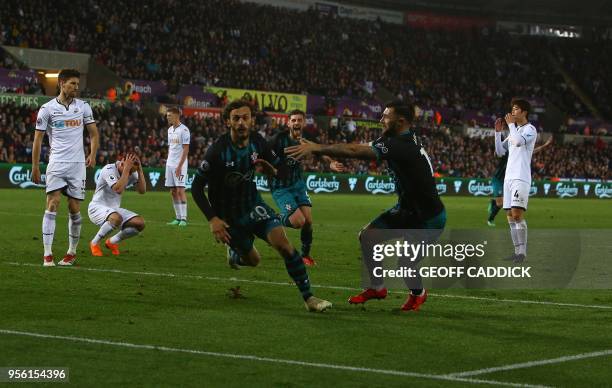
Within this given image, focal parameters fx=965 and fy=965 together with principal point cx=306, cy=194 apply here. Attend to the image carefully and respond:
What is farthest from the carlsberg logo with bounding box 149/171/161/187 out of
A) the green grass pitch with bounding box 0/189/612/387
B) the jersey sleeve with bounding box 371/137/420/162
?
the jersey sleeve with bounding box 371/137/420/162

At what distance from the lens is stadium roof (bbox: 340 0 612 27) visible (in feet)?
247

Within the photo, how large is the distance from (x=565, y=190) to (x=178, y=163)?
36656 mm

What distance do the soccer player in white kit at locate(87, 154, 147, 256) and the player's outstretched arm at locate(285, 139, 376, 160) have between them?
6026 millimetres

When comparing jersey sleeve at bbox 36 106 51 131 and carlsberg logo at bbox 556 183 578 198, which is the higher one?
jersey sleeve at bbox 36 106 51 131

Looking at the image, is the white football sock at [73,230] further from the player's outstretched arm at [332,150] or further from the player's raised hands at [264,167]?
the player's outstretched arm at [332,150]

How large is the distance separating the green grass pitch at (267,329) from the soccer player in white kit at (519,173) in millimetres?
2722

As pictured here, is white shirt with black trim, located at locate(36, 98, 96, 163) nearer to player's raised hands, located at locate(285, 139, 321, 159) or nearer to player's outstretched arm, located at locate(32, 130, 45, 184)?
player's outstretched arm, located at locate(32, 130, 45, 184)

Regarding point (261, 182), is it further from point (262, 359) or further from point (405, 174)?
point (262, 359)

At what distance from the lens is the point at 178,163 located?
2197 cm

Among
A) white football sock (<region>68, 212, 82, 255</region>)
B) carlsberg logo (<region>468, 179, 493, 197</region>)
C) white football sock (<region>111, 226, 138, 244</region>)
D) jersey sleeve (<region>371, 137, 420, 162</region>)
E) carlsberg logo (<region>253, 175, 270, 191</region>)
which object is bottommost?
carlsberg logo (<region>468, 179, 493, 197</region>)

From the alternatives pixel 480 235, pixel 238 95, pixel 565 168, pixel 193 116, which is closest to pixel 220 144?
pixel 480 235

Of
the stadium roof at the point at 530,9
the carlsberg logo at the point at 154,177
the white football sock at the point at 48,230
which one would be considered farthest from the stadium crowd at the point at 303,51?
the white football sock at the point at 48,230

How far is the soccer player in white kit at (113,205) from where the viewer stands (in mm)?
14406

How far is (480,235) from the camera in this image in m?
22.3
